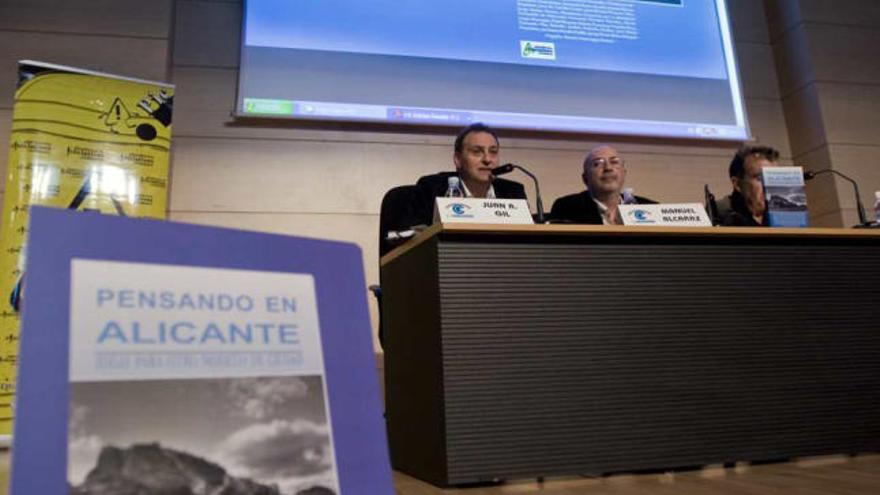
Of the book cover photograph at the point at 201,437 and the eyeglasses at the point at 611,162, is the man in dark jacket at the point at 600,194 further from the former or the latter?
the book cover photograph at the point at 201,437

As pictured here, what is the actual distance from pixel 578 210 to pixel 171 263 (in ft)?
6.00

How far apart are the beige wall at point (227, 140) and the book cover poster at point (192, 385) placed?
2132 mm

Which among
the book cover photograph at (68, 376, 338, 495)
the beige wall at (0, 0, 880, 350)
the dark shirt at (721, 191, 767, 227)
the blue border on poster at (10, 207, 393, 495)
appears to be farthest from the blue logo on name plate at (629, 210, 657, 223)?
the beige wall at (0, 0, 880, 350)

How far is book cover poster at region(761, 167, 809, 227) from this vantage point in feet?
5.43

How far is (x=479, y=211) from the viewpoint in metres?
1.42

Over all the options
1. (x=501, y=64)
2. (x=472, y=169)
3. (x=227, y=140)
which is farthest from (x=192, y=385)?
(x=501, y=64)

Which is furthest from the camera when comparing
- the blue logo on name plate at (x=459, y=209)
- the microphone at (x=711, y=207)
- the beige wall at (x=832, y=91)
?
the beige wall at (x=832, y=91)

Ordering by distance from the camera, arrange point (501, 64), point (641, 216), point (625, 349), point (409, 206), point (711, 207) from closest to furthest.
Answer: point (625, 349) < point (641, 216) < point (711, 207) < point (409, 206) < point (501, 64)

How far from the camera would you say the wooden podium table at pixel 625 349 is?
1.29m

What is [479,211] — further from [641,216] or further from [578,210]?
[578,210]

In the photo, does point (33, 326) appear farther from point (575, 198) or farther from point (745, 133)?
point (745, 133)

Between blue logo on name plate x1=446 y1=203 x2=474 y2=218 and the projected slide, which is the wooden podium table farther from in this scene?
the projected slide

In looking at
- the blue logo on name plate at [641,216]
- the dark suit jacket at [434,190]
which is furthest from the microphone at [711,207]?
the dark suit jacket at [434,190]

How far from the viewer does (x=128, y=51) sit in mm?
2758
